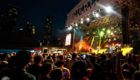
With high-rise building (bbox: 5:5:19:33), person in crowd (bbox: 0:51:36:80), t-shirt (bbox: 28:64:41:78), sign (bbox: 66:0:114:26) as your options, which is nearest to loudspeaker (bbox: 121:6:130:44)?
sign (bbox: 66:0:114:26)

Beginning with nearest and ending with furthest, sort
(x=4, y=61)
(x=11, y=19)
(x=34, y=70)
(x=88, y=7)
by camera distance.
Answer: (x=34, y=70) < (x=4, y=61) < (x=88, y=7) < (x=11, y=19)

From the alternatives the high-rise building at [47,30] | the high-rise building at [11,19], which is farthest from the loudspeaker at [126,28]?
the high-rise building at [47,30]

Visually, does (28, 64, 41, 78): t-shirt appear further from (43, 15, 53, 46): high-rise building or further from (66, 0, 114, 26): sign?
(43, 15, 53, 46): high-rise building

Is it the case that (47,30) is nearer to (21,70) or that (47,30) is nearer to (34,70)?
(34,70)

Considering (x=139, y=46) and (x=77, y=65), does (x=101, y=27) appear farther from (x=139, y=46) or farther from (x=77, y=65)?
(x=77, y=65)

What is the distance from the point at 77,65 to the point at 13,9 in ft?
262

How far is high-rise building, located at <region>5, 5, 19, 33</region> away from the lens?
2294 inches

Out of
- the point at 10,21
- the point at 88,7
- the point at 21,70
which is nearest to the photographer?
the point at 21,70

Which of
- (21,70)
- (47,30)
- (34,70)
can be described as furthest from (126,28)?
(47,30)

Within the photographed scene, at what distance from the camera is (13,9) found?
63469 millimetres

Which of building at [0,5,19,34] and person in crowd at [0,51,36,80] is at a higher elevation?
building at [0,5,19,34]

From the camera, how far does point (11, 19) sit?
6103cm

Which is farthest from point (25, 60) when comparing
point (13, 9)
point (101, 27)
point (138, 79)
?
point (13, 9)

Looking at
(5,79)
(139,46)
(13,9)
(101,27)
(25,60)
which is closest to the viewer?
(5,79)
